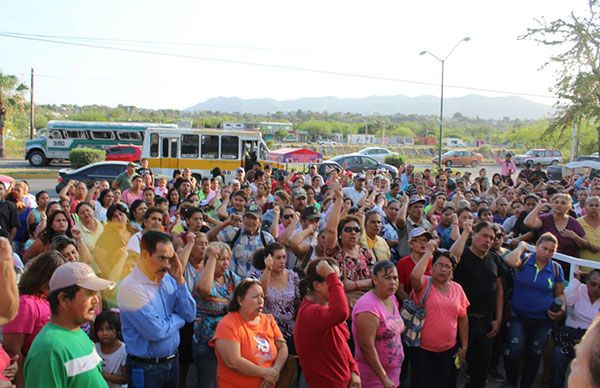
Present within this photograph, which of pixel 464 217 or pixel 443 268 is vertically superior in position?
pixel 464 217

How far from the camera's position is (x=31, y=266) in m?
3.93

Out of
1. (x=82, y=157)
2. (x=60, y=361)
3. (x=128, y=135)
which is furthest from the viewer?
(x=128, y=135)

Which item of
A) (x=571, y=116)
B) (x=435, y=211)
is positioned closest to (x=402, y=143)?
(x=571, y=116)

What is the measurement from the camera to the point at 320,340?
3.83 metres

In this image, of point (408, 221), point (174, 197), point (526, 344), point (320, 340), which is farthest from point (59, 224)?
point (526, 344)

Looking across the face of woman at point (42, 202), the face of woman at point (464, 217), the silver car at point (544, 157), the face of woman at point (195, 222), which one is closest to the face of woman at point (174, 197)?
the face of woman at point (42, 202)

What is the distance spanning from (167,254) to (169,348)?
0.73 metres

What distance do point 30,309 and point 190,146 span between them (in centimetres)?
1751

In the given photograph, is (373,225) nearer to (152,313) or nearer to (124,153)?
(152,313)

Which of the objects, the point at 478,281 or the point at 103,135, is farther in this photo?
the point at 103,135

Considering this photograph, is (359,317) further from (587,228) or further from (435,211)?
(435,211)

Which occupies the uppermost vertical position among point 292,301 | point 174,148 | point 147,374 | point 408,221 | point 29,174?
point 174,148

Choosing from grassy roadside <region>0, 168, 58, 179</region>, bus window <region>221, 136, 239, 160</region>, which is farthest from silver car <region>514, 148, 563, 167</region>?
grassy roadside <region>0, 168, 58, 179</region>

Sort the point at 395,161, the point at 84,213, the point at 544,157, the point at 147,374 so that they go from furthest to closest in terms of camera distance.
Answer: the point at 544,157 → the point at 395,161 → the point at 84,213 → the point at 147,374
